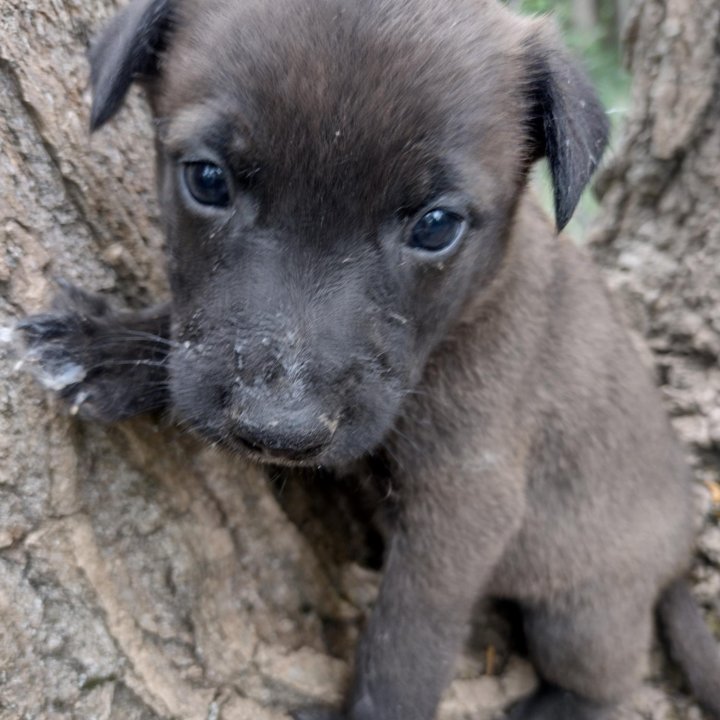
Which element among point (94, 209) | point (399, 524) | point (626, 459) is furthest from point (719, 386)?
point (94, 209)

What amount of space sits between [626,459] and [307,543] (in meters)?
0.99

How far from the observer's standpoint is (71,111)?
1.97m

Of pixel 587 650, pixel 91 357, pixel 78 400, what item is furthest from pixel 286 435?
pixel 587 650

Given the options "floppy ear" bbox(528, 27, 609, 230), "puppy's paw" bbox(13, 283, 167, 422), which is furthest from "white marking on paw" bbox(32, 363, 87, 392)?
"floppy ear" bbox(528, 27, 609, 230)

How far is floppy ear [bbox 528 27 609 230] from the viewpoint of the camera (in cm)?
190

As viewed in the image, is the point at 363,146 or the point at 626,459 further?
the point at 626,459

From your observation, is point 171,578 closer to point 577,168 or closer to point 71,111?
point 71,111

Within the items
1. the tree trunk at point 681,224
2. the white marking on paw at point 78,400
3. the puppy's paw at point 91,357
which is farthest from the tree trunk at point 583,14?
the white marking on paw at point 78,400

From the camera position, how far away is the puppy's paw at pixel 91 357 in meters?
1.83

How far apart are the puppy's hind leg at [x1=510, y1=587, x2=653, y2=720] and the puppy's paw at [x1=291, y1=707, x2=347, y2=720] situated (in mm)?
719

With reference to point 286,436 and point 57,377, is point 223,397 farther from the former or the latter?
point 57,377

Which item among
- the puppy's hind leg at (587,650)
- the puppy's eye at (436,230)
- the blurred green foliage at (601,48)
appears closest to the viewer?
the puppy's eye at (436,230)

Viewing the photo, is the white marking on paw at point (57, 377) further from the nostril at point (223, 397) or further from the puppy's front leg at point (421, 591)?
the puppy's front leg at point (421, 591)

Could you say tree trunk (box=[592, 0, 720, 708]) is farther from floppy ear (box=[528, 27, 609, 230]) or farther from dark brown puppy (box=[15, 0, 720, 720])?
floppy ear (box=[528, 27, 609, 230])
